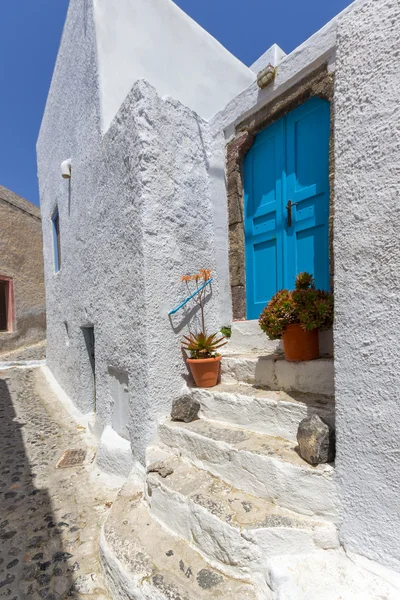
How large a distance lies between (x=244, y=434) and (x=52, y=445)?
8.94 feet

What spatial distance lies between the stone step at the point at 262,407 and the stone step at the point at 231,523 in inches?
17.2

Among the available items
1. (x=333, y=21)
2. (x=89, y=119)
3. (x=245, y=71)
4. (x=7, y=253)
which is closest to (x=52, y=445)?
(x=89, y=119)

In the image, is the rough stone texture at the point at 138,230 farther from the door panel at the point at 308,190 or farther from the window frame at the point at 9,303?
the window frame at the point at 9,303

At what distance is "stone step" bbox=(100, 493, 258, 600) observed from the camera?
4.93ft

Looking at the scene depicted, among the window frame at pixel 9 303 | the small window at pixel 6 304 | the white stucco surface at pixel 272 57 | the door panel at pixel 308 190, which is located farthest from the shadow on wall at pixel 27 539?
the small window at pixel 6 304

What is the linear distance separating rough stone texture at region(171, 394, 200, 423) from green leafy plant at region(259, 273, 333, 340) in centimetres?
85

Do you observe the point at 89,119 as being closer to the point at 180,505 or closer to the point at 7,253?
the point at 180,505

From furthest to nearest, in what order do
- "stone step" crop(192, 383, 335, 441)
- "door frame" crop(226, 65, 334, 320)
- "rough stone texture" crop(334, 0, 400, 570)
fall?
"door frame" crop(226, 65, 334, 320), "stone step" crop(192, 383, 335, 441), "rough stone texture" crop(334, 0, 400, 570)

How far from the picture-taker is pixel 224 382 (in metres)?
2.86

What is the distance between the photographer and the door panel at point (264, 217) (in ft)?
10.4

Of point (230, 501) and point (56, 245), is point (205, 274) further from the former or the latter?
point (56, 245)

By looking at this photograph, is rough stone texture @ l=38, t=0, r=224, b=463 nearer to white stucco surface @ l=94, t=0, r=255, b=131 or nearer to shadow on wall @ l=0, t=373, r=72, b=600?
white stucco surface @ l=94, t=0, r=255, b=131

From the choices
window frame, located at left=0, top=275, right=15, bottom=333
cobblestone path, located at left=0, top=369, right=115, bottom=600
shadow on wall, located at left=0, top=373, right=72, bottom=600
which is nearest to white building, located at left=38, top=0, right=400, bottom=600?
cobblestone path, located at left=0, top=369, right=115, bottom=600

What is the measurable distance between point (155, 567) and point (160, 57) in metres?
4.82
